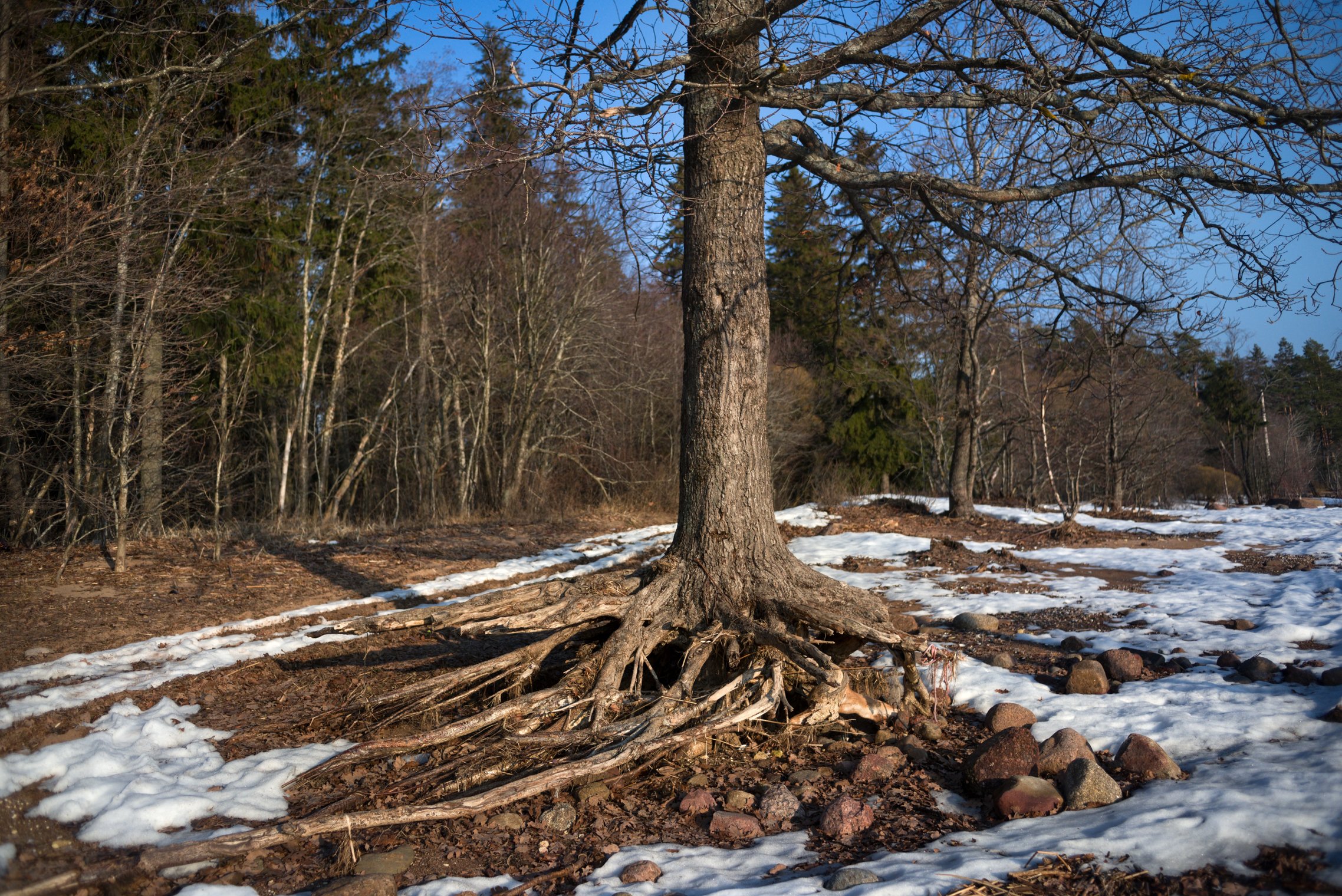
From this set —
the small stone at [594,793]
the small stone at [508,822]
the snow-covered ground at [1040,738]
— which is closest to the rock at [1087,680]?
the snow-covered ground at [1040,738]

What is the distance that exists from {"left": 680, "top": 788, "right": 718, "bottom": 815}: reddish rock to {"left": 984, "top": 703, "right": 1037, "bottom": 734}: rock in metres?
1.76

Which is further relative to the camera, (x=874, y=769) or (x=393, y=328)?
(x=393, y=328)

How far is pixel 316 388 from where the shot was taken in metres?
19.2

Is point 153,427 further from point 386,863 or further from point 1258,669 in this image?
point 1258,669

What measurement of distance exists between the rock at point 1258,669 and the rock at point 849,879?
3.44 metres

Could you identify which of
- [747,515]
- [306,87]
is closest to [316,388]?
[306,87]

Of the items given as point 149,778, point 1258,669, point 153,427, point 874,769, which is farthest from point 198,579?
point 1258,669

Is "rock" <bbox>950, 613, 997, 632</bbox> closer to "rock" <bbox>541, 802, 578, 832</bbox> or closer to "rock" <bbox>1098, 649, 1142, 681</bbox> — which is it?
"rock" <bbox>1098, 649, 1142, 681</bbox>

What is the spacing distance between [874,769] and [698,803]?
3.04ft

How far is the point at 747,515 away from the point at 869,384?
22.9 m

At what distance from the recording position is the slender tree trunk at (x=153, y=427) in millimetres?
9688

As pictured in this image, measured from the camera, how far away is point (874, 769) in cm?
401

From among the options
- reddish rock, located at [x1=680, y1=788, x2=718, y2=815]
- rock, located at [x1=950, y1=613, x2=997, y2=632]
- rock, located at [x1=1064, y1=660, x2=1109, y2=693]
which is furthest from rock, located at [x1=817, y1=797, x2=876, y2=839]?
rock, located at [x1=950, y1=613, x2=997, y2=632]

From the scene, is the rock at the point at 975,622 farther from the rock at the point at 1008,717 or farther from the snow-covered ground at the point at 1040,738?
the rock at the point at 1008,717
